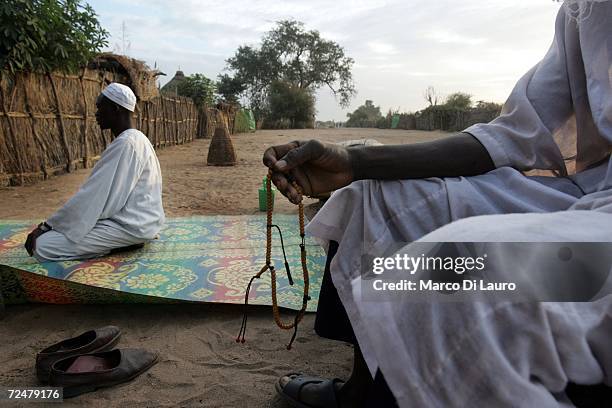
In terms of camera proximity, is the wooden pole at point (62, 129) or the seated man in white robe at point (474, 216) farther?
the wooden pole at point (62, 129)

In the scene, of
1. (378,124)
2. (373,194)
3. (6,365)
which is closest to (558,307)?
(373,194)

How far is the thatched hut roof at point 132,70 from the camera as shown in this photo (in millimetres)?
9894

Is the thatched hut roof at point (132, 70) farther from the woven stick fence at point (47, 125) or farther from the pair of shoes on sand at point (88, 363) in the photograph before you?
the pair of shoes on sand at point (88, 363)

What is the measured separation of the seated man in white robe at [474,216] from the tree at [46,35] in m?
6.34

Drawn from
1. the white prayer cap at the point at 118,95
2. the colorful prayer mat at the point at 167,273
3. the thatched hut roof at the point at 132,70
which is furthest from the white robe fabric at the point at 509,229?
the thatched hut roof at the point at 132,70

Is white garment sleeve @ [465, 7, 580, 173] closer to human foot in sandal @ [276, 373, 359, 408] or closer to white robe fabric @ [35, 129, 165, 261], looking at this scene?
human foot in sandal @ [276, 373, 359, 408]

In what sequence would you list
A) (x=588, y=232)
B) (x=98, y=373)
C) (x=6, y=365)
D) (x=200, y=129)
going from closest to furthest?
(x=588, y=232) → (x=98, y=373) → (x=6, y=365) → (x=200, y=129)

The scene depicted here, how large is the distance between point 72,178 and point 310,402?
7.24 m

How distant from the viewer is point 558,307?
0.76m

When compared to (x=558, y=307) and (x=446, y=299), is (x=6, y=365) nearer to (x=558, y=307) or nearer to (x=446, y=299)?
(x=446, y=299)

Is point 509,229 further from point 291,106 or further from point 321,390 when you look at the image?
point 291,106

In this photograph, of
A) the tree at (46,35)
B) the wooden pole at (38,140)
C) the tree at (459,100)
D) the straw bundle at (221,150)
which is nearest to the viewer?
the tree at (46,35)

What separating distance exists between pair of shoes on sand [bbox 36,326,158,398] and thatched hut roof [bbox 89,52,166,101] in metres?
8.68

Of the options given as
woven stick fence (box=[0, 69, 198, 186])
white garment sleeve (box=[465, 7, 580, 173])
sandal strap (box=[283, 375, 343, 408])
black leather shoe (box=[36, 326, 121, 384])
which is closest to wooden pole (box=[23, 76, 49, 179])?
woven stick fence (box=[0, 69, 198, 186])
